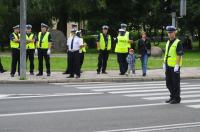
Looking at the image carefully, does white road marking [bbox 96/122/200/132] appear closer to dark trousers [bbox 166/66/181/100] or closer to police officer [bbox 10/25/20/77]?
dark trousers [bbox 166/66/181/100]

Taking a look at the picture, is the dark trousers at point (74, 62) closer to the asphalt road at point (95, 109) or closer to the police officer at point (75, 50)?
the police officer at point (75, 50)

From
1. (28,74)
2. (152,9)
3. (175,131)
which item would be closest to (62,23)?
(152,9)

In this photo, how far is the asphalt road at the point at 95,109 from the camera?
10391 mm

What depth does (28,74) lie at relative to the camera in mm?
22203

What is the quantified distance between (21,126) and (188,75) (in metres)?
13.3

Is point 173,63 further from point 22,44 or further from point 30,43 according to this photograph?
point 30,43

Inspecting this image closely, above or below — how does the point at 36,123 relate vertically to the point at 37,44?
below

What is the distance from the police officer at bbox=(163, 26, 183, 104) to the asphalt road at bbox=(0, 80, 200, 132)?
0.39 meters

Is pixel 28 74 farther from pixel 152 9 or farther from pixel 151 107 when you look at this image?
pixel 152 9

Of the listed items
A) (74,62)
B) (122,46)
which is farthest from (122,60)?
(74,62)

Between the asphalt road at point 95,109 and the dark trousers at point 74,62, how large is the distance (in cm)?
204

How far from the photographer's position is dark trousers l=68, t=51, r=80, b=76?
20695 mm

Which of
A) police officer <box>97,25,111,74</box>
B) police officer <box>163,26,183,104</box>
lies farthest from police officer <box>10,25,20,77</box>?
police officer <box>163,26,183,104</box>

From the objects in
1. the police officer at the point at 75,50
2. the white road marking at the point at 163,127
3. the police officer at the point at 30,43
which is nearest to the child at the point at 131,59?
the police officer at the point at 75,50
